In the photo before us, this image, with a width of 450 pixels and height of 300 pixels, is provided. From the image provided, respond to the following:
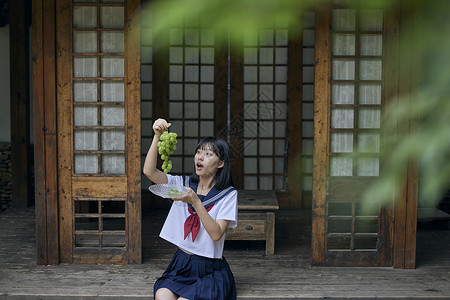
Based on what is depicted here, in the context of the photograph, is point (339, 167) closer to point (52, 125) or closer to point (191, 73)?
point (52, 125)

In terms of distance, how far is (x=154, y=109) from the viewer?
7008 millimetres

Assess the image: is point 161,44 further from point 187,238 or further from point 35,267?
point 187,238

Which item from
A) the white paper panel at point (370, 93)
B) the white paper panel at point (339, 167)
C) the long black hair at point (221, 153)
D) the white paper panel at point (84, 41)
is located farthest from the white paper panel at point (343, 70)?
the white paper panel at point (84, 41)

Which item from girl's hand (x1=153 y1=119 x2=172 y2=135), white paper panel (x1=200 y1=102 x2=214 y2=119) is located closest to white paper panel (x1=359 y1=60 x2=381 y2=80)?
girl's hand (x1=153 y1=119 x2=172 y2=135)

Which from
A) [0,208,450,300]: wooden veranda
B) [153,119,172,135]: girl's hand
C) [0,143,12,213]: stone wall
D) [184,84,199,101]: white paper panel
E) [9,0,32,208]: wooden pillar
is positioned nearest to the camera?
[153,119,172,135]: girl's hand

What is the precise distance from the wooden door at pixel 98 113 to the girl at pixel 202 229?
1176 mm

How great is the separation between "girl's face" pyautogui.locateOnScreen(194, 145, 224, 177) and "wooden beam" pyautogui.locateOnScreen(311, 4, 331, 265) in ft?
4.53

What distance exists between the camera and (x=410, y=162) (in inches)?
177

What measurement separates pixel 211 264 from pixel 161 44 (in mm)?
4088

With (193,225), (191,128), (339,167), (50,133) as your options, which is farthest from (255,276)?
(191,128)

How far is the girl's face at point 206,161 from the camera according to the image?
11.2 feet

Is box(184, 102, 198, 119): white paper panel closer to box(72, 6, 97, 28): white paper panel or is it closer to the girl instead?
box(72, 6, 97, 28): white paper panel

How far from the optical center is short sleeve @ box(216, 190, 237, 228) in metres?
3.37

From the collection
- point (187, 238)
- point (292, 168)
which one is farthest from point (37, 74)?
point (292, 168)
